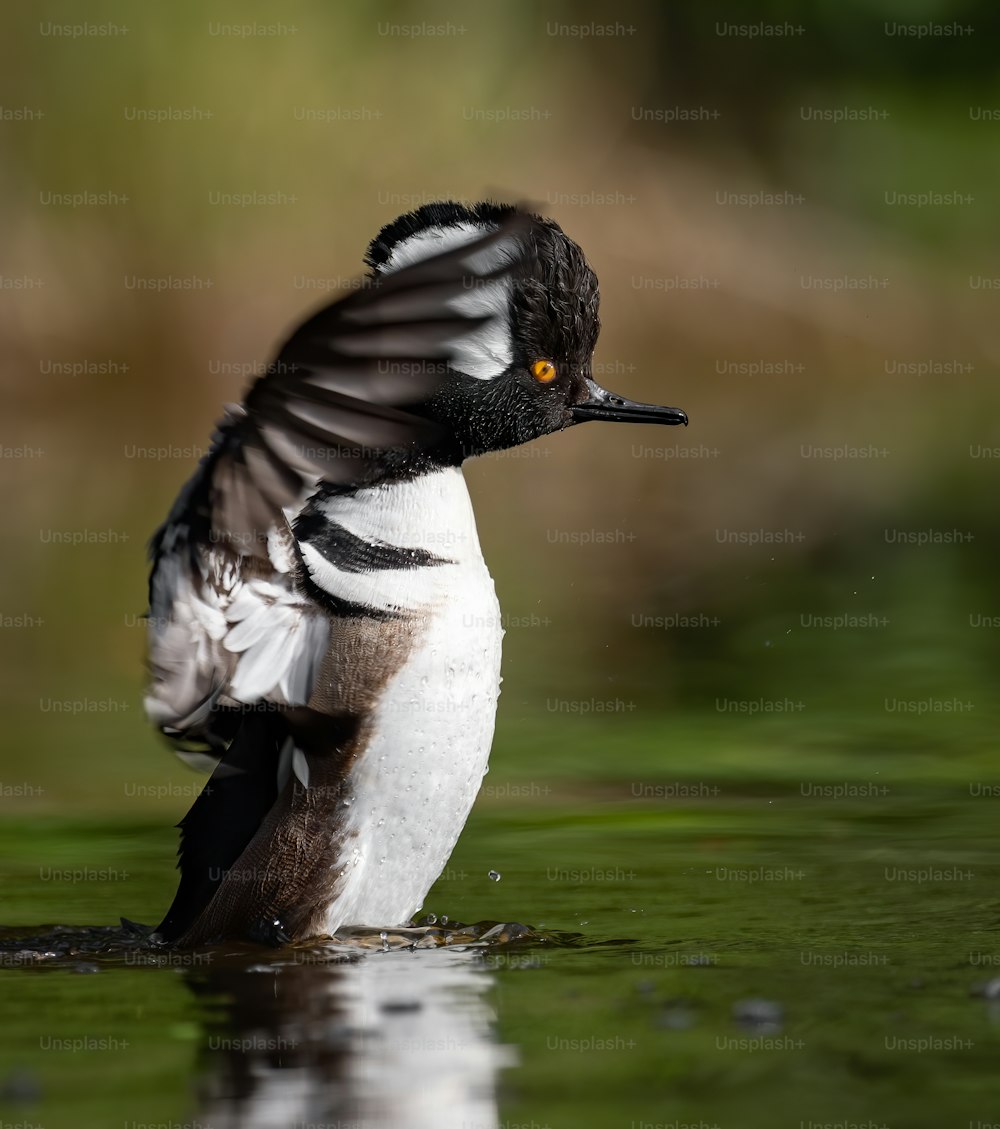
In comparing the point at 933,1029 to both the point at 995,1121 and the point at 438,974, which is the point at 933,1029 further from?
the point at 438,974

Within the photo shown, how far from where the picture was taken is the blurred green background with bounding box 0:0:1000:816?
9.32 meters

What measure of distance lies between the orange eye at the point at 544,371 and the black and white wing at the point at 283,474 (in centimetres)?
27

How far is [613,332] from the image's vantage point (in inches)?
877

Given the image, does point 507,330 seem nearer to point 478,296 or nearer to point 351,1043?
point 478,296

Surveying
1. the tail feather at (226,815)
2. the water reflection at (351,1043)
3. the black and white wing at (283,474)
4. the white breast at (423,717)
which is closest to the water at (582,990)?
the water reflection at (351,1043)

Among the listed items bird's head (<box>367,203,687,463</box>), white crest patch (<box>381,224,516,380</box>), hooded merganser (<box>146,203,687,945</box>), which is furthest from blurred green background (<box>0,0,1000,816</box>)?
white crest patch (<box>381,224,516,380</box>)

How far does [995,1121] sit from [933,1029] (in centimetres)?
68

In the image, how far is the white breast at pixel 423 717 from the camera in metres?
5.75

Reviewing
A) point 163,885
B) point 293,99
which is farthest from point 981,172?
point 163,885

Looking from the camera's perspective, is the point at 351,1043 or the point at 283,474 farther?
the point at 283,474

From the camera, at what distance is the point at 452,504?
595 centimetres

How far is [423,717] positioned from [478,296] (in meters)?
1.26

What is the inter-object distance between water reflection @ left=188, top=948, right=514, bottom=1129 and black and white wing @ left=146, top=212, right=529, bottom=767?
78 cm

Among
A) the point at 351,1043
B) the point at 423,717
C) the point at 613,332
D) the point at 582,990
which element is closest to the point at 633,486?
the point at 613,332
